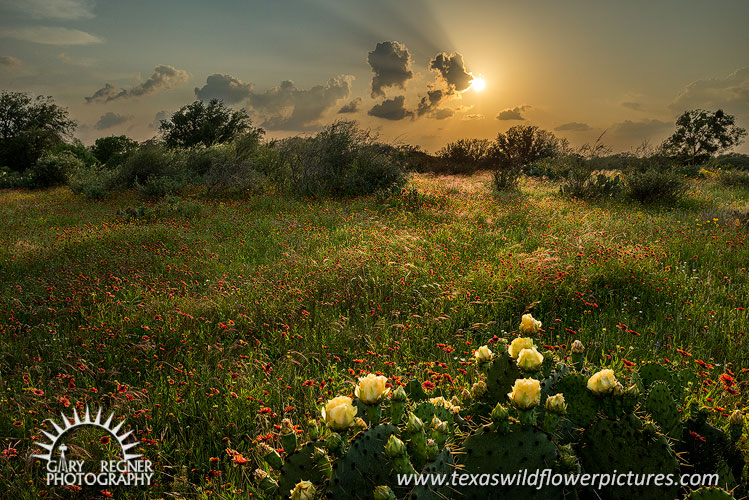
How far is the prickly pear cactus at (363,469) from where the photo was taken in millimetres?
1213

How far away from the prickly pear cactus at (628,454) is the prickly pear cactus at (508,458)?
0.97ft

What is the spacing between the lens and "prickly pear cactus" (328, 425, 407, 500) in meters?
1.21

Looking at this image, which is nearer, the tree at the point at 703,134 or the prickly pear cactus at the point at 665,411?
the prickly pear cactus at the point at 665,411

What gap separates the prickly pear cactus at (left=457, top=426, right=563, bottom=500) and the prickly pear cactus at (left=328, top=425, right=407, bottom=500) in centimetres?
26

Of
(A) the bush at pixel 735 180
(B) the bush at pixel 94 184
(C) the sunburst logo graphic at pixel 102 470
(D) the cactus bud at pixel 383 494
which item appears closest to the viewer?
(D) the cactus bud at pixel 383 494

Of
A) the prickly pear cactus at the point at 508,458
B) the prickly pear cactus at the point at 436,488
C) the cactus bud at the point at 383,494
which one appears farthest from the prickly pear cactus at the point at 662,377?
the cactus bud at the point at 383,494

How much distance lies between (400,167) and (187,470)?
38.7 feet

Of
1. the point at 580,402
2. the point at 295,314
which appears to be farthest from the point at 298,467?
the point at 295,314

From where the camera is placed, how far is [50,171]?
63.3 feet

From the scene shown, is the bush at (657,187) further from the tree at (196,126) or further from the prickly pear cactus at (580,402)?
the tree at (196,126)

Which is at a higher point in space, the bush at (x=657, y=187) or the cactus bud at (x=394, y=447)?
the bush at (x=657, y=187)

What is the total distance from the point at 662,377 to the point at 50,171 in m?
25.4

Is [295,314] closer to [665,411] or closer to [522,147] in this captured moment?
[665,411]

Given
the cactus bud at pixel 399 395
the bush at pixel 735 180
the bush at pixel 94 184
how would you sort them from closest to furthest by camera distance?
the cactus bud at pixel 399 395 < the bush at pixel 94 184 < the bush at pixel 735 180
